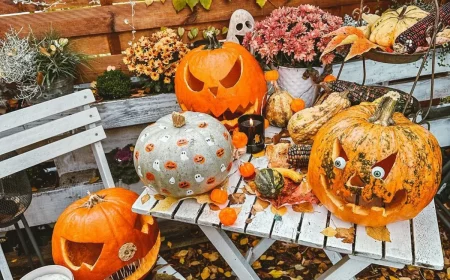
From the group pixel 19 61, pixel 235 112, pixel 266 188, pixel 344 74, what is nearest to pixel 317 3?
pixel 344 74

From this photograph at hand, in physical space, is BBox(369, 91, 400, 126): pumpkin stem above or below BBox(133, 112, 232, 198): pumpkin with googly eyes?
above

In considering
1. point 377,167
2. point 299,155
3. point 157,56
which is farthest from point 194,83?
point 377,167

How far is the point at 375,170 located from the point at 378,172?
1cm

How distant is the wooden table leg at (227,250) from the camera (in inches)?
68.2

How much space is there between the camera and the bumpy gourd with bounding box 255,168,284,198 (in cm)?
167

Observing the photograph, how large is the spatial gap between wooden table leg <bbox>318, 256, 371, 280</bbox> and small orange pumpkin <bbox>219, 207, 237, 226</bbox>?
455 mm

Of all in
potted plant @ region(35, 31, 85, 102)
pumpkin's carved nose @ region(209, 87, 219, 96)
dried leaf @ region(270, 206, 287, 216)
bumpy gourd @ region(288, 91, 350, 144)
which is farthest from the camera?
potted plant @ region(35, 31, 85, 102)

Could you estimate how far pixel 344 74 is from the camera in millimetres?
2766

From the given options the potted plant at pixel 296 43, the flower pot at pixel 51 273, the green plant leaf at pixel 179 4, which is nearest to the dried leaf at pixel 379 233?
the potted plant at pixel 296 43

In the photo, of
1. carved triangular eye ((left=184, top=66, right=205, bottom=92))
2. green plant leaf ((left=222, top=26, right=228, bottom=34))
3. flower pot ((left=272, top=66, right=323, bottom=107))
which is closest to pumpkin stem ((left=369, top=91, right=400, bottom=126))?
flower pot ((left=272, top=66, right=323, bottom=107))

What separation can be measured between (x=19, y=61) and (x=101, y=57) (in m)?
0.53

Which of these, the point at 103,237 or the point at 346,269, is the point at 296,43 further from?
the point at 103,237

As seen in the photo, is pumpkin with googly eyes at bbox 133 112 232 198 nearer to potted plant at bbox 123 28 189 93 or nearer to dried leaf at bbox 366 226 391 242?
dried leaf at bbox 366 226 391 242

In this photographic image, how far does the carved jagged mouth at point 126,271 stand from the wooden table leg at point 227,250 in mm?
586
